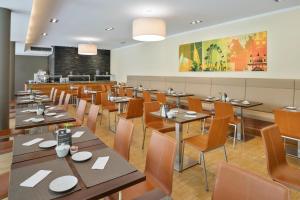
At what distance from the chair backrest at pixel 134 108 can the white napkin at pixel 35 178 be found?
2881mm

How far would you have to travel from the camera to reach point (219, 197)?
1191 mm

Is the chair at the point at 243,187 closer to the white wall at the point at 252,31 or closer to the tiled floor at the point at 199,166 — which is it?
the tiled floor at the point at 199,166

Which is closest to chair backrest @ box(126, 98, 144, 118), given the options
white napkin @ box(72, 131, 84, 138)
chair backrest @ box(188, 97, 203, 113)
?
chair backrest @ box(188, 97, 203, 113)

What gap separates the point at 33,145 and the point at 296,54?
4.78m

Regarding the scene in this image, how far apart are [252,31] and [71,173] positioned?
504 cm

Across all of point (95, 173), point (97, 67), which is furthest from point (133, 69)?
point (95, 173)

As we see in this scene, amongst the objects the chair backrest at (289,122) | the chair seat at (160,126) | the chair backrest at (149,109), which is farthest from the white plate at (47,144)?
the chair backrest at (289,122)

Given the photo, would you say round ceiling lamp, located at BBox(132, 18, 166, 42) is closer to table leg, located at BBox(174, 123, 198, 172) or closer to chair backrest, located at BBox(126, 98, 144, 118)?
chair backrest, located at BBox(126, 98, 144, 118)

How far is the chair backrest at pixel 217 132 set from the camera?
94.4 inches

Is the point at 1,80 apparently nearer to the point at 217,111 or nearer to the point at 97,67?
the point at 217,111

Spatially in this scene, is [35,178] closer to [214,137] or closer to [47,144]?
[47,144]

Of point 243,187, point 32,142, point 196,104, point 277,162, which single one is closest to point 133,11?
point 196,104

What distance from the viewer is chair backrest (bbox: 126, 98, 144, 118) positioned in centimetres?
421

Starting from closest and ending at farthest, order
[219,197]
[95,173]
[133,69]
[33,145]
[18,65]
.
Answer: [219,197] < [95,173] < [33,145] < [133,69] < [18,65]
